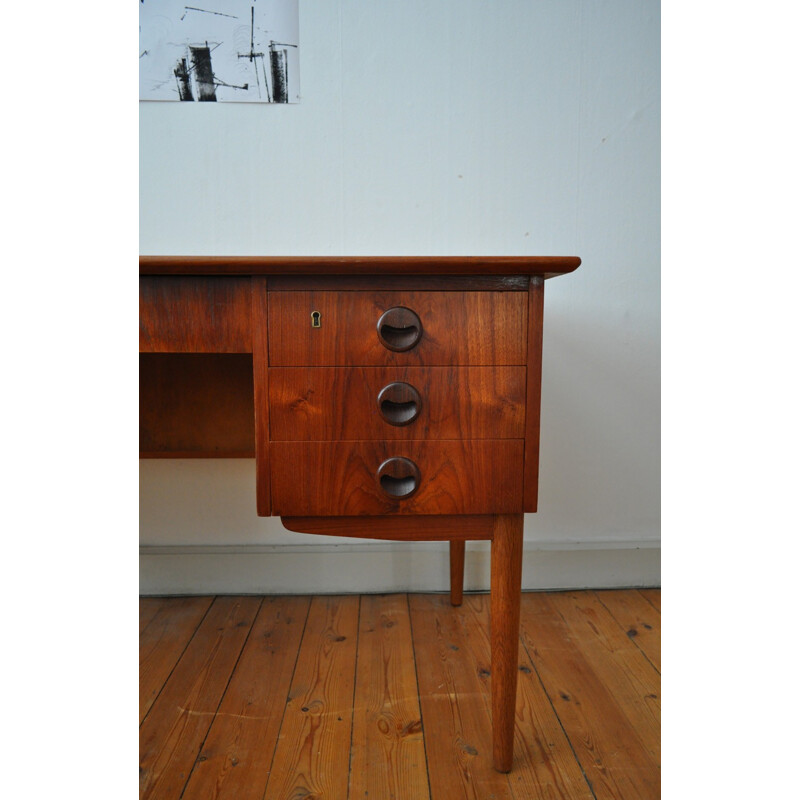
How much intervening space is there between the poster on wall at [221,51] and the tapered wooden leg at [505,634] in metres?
1.18

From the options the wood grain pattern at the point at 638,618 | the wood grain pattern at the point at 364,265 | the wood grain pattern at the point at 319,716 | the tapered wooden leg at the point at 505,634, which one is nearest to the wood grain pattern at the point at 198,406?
the wood grain pattern at the point at 319,716

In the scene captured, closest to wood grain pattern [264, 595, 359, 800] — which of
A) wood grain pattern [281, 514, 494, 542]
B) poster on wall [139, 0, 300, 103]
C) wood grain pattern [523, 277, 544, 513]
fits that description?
wood grain pattern [281, 514, 494, 542]

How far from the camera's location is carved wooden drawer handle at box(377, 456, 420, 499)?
3.01 ft

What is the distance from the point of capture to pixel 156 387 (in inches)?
56.9

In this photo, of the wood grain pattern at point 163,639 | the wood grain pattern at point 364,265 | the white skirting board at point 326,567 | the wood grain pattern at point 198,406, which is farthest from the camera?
the white skirting board at point 326,567

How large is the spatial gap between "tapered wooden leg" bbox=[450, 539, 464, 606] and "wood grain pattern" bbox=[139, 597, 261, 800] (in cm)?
50

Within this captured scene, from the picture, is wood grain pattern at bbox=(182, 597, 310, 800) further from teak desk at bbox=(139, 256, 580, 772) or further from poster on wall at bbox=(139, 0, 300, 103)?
poster on wall at bbox=(139, 0, 300, 103)

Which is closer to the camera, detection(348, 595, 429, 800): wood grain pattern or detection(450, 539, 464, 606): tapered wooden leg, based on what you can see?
detection(348, 595, 429, 800): wood grain pattern

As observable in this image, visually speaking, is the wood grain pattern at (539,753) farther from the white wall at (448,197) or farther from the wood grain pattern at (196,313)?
the wood grain pattern at (196,313)

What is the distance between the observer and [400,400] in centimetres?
91

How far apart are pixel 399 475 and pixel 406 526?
0.09 metres

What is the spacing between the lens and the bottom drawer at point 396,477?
0.92 meters

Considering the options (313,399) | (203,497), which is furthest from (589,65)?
(203,497)
